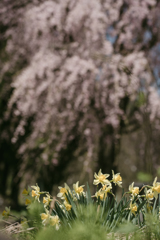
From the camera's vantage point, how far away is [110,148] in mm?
5215

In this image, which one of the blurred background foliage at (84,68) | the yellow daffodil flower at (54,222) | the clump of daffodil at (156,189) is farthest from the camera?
the blurred background foliage at (84,68)

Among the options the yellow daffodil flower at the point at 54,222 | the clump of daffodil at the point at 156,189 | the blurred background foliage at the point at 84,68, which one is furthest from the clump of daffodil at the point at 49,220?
the blurred background foliage at the point at 84,68

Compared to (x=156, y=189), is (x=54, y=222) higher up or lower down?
higher up

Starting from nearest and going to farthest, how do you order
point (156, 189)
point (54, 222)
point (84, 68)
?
point (54, 222) < point (156, 189) < point (84, 68)

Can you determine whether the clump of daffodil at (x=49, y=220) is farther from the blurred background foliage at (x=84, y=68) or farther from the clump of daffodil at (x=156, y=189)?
the blurred background foliage at (x=84, y=68)

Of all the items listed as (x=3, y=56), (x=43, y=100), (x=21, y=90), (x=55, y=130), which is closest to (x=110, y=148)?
(x=55, y=130)

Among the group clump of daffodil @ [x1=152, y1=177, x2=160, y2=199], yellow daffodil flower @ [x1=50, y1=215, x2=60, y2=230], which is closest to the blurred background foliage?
clump of daffodil @ [x1=152, y1=177, x2=160, y2=199]

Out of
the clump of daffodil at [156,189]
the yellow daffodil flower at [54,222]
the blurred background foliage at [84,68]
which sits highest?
the blurred background foliage at [84,68]

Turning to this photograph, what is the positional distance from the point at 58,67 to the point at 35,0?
5.31ft

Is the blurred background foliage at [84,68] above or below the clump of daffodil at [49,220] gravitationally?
above

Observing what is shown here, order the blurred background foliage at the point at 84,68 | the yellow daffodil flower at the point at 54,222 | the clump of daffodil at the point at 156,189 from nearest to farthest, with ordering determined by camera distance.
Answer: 1. the yellow daffodil flower at the point at 54,222
2. the clump of daffodil at the point at 156,189
3. the blurred background foliage at the point at 84,68

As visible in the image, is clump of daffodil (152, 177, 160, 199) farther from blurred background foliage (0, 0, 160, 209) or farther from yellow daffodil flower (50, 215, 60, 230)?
blurred background foliage (0, 0, 160, 209)

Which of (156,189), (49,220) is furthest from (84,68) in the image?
(49,220)

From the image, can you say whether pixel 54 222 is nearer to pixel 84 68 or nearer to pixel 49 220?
pixel 49 220
